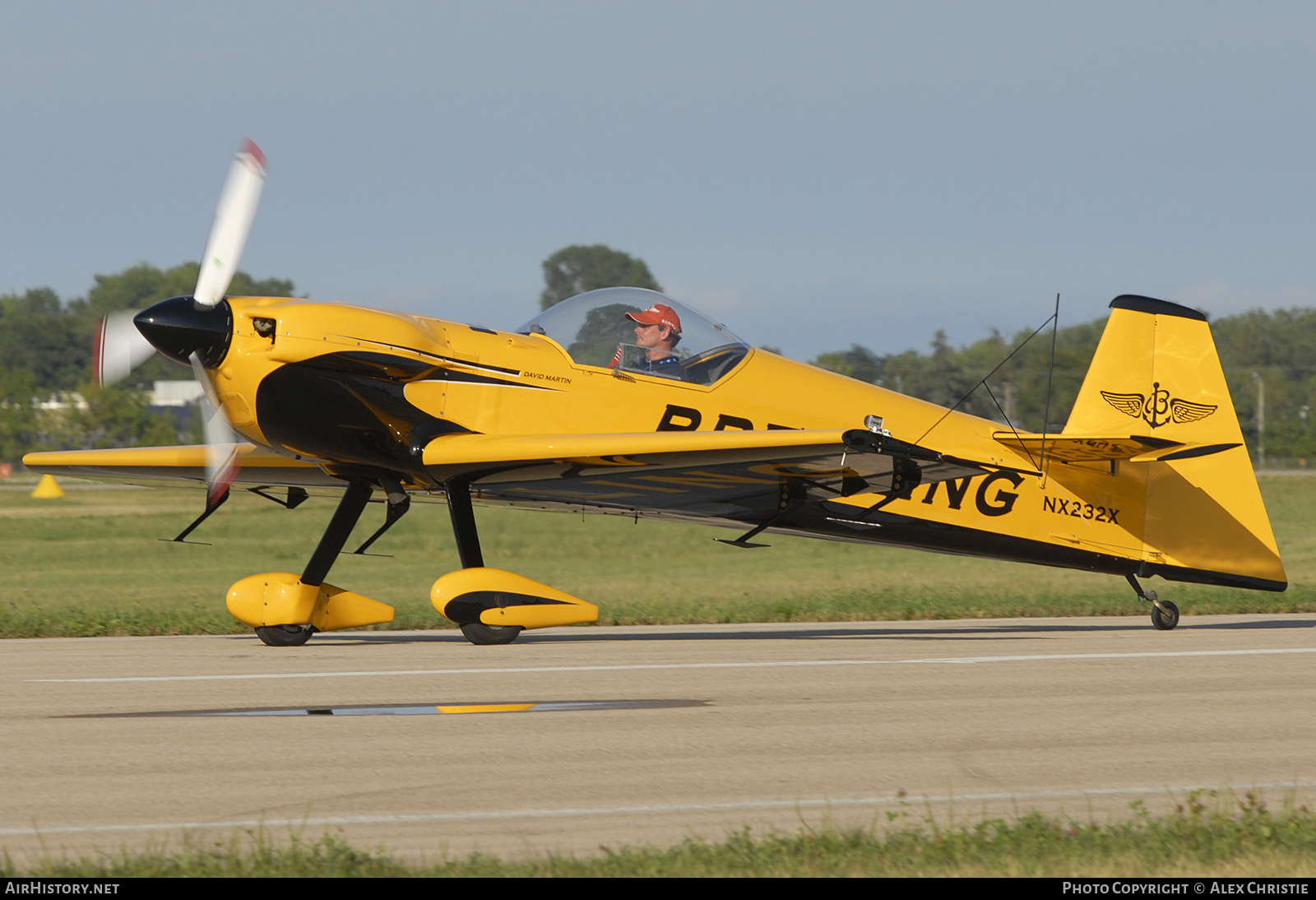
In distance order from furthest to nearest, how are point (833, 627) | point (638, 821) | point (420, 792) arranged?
point (833, 627) → point (420, 792) → point (638, 821)

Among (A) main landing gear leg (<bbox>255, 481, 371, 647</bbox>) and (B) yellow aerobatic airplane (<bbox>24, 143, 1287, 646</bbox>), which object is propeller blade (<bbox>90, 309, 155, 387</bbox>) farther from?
(A) main landing gear leg (<bbox>255, 481, 371, 647</bbox>)

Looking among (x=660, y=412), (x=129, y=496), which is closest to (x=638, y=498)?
(x=660, y=412)

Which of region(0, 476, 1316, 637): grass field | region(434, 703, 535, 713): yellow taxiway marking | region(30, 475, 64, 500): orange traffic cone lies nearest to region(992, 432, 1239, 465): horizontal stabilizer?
region(0, 476, 1316, 637): grass field

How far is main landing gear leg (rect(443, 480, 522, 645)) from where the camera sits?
1076 cm

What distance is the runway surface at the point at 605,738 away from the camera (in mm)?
4855

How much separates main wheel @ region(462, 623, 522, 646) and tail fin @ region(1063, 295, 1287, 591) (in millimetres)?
5572

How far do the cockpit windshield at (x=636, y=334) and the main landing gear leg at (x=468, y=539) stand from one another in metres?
1.54

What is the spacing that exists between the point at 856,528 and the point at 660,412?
2293 millimetres

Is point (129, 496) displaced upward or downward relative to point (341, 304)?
downward

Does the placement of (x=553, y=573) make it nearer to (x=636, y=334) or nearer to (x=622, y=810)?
(x=636, y=334)

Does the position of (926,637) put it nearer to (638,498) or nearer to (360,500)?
(638,498)

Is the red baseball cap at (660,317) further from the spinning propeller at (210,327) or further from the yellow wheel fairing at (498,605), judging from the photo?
the spinning propeller at (210,327)

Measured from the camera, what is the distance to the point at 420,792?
5.20 m
